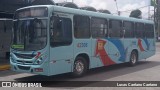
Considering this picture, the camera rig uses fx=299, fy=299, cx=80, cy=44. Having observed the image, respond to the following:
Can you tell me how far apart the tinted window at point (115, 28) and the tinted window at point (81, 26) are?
6.83 feet

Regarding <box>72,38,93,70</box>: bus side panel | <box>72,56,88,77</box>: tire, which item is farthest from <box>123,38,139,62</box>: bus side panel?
<box>72,56,88,77</box>: tire

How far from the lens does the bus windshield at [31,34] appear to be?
1088 cm

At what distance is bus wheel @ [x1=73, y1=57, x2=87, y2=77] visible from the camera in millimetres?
12336

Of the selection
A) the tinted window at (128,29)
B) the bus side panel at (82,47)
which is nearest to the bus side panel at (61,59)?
the bus side panel at (82,47)

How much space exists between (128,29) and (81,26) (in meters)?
4.73

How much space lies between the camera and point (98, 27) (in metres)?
13.9

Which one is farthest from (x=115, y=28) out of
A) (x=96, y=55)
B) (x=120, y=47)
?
(x=96, y=55)

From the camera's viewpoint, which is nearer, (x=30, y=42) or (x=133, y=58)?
(x=30, y=42)

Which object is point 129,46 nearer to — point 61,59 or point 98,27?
point 98,27

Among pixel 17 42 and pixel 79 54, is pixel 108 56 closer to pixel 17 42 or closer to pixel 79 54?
pixel 79 54

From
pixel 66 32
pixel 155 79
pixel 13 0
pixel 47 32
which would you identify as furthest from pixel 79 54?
pixel 13 0

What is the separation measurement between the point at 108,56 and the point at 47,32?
4670mm

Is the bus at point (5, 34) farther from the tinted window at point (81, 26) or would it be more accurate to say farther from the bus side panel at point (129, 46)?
the bus side panel at point (129, 46)

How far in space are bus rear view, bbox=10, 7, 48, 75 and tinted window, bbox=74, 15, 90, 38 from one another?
1763 mm
